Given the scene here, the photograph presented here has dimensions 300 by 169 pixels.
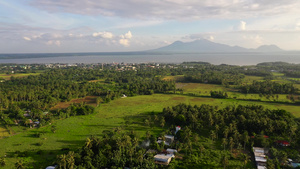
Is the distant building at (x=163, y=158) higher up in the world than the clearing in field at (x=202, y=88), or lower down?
lower down

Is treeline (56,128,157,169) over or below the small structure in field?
over

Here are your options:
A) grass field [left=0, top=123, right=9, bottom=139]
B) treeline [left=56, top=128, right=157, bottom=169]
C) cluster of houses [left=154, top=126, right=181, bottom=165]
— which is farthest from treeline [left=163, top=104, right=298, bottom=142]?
grass field [left=0, top=123, right=9, bottom=139]

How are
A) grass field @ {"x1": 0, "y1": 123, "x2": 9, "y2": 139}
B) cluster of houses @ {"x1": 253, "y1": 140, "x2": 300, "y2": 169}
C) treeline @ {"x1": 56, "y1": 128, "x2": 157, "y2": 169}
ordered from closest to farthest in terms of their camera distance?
1. treeline @ {"x1": 56, "y1": 128, "x2": 157, "y2": 169}
2. cluster of houses @ {"x1": 253, "y1": 140, "x2": 300, "y2": 169}
3. grass field @ {"x1": 0, "y1": 123, "x2": 9, "y2": 139}

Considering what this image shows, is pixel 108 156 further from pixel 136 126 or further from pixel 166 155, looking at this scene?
pixel 136 126

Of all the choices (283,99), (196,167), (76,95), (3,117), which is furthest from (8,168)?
(283,99)

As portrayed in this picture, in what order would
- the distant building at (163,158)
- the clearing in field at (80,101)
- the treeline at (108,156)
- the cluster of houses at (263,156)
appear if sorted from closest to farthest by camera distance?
the treeline at (108,156)
the cluster of houses at (263,156)
the distant building at (163,158)
the clearing in field at (80,101)

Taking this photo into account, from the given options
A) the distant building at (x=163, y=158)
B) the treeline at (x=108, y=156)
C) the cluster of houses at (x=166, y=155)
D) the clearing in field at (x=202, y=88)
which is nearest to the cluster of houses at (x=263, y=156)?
the cluster of houses at (x=166, y=155)

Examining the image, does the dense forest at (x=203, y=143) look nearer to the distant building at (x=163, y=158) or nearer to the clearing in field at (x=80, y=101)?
the distant building at (x=163, y=158)

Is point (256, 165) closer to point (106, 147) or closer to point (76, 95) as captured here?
point (106, 147)

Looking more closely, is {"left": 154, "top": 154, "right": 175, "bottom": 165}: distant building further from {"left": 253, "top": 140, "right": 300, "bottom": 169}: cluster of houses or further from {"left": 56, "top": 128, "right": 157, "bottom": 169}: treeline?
{"left": 253, "top": 140, "right": 300, "bottom": 169}: cluster of houses
